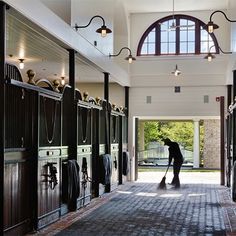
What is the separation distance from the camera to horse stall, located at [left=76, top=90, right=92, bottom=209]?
866cm

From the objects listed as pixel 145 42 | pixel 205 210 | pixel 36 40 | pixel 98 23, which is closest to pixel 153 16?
pixel 145 42

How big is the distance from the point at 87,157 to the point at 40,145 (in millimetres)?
2672

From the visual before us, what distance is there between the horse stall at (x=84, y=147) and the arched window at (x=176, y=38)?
19.6 feet

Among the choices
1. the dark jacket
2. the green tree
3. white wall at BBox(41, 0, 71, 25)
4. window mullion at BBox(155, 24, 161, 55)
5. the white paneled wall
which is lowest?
the dark jacket

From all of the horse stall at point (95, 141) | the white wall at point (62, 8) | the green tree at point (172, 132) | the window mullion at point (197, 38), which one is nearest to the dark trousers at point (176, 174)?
the horse stall at point (95, 141)

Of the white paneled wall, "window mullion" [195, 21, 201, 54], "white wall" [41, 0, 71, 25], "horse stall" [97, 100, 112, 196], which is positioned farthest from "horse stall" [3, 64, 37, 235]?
"window mullion" [195, 21, 201, 54]

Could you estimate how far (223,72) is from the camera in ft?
46.0

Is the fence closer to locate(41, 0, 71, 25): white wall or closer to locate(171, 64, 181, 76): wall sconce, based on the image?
locate(171, 64, 181, 76): wall sconce

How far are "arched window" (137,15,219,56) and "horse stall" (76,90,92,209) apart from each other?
19.6 feet

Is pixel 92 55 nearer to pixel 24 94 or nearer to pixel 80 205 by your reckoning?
pixel 80 205

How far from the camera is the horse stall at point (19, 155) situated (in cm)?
556

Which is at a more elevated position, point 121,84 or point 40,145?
point 121,84

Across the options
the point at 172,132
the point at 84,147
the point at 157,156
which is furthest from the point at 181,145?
the point at 84,147

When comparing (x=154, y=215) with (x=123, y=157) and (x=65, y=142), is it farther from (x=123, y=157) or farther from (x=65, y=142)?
(x=123, y=157)
